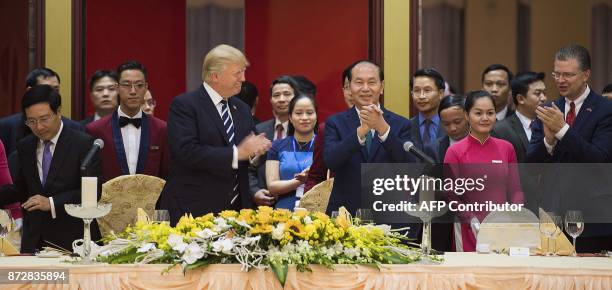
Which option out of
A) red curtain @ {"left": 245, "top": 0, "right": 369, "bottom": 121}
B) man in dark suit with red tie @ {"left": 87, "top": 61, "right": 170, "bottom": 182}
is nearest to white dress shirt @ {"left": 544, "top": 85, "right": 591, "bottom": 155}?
man in dark suit with red tie @ {"left": 87, "top": 61, "right": 170, "bottom": 182}

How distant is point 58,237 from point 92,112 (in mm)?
2477

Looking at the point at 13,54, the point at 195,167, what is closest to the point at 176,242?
the point at 195,167

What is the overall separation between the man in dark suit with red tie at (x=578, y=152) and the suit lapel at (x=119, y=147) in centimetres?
209

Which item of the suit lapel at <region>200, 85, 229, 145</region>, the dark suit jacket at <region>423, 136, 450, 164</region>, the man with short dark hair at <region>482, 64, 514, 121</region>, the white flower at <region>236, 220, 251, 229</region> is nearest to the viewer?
the white flower at <region>236, 220, 251, 229</region>

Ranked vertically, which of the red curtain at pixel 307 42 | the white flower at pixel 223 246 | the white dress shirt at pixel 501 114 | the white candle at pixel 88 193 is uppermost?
the red curtain at pixel 307 42

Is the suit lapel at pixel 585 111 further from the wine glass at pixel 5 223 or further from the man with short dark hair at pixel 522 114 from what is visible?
the wine glass at pixel 5 223

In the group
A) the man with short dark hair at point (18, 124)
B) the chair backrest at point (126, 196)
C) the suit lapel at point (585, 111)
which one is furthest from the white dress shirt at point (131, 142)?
the suit lapel at point (585, 111)

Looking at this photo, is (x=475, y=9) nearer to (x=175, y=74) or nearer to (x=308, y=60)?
(x=308, y=60)

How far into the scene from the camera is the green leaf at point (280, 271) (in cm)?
294

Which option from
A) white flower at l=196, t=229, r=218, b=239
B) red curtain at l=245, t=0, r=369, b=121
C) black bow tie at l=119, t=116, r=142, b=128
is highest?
red curtain at l=245, t=0, r=369, b=121

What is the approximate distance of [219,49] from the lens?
14.6 feet

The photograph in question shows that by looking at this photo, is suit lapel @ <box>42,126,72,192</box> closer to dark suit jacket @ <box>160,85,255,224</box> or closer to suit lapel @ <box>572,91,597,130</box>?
dark suit jacket @ <box>160,85,255,224</box>

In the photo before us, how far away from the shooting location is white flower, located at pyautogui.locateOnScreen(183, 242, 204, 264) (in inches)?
118

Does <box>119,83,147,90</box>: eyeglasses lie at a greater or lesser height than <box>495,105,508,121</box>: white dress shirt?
greater
